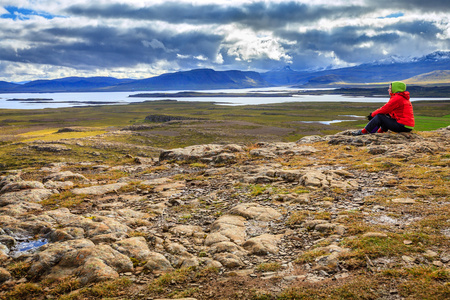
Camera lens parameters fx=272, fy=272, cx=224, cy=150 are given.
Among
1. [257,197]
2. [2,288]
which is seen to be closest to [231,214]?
[257,197]

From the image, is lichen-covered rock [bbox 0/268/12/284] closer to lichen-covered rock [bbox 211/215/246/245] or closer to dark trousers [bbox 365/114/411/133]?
lichen-covered rock [bbox 211/215/246/245]

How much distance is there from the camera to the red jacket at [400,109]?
19.1m

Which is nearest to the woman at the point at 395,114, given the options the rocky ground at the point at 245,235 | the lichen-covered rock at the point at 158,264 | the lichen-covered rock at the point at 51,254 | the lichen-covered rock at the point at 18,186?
the rocky ground at the point at 245,235

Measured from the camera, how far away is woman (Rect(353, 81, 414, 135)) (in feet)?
62.7

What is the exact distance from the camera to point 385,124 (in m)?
21.6

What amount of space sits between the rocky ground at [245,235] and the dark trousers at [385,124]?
12.7 ft

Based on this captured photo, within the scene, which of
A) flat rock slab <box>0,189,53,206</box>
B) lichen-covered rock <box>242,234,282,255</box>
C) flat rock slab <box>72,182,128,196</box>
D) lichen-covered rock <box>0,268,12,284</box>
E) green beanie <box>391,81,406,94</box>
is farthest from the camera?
green beanie <box>391,81,406,94</box>

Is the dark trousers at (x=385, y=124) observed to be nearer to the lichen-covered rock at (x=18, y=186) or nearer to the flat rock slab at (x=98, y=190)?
the flat rock slab at (x=98, y=190)

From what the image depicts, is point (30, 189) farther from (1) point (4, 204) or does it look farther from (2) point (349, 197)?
(2) point (349, 197)

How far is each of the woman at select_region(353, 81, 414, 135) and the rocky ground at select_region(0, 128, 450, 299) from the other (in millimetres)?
3513

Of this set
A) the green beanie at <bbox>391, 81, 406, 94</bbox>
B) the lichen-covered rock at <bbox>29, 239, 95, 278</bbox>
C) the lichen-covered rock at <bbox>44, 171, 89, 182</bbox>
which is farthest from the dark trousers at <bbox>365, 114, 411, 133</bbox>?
the lichen-covered rock at <bbox>44, 171, 89, 182</bbox>

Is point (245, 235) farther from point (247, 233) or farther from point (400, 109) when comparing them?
point (400, 109)

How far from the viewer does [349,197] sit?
1210 cm

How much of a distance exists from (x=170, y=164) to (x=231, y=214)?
14212mm
